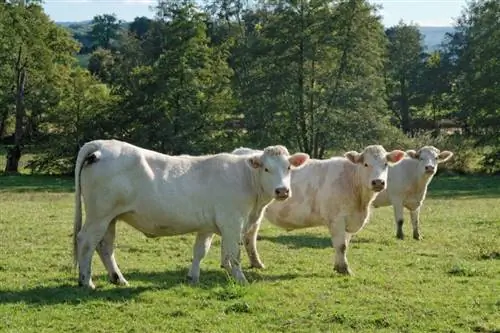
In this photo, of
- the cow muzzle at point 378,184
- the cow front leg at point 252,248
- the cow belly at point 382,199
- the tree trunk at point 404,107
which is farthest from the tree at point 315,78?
the cow muzzle at point 378,184

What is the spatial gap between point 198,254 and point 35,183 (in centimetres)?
2670

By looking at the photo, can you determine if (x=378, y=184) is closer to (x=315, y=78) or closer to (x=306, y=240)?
(x=306, y=240)

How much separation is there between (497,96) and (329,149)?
10.9m

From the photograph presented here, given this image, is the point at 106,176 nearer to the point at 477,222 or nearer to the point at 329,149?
the point at 477,222

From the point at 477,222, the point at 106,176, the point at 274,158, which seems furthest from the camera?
the point at 477,222

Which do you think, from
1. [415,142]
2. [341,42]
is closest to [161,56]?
[341,42]

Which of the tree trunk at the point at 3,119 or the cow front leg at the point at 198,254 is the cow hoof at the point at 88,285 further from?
the tree trunk at the point at 3,119

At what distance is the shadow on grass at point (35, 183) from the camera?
32781mm

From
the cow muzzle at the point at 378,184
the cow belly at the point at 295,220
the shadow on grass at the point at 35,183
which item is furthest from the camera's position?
the shadow on grass at the point at 35,183

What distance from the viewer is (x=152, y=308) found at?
924cm

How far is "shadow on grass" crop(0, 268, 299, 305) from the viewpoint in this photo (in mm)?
9625

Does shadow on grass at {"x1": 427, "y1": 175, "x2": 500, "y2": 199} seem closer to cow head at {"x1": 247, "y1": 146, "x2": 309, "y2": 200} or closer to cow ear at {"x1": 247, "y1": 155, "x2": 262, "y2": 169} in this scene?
cow head at {"x1": 247, "y1": 146, "x2": 309, "y2": 200}

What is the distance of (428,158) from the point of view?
17828mm

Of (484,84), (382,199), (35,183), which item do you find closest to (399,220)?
(382,199)
